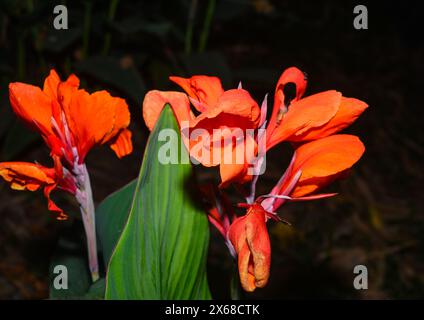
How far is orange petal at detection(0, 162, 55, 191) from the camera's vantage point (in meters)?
0.51

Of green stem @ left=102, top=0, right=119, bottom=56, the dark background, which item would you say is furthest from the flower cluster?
green stem @ left=102, top=0, right=119, bottom=56

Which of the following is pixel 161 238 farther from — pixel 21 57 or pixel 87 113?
pixel 21 57

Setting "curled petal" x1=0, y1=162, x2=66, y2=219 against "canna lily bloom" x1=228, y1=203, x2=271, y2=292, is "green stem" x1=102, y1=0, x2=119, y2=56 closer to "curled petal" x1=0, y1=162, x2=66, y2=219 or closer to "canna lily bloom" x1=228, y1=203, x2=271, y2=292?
"curled petal" x1=0, y1=162, x2=66, y2=219

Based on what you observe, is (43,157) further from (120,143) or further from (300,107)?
(300,107)

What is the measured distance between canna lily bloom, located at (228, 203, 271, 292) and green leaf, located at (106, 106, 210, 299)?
0.24 feet

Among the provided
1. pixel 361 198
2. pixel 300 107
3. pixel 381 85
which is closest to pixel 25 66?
pixel 361 198

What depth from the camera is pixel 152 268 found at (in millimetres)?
542

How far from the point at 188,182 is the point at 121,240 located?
2.7 inches

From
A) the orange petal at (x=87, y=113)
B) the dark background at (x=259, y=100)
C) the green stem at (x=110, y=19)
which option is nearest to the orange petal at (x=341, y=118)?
the orange petal at (x=87, y=113)

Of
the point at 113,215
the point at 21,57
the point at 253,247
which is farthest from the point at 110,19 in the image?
the point at 253,247

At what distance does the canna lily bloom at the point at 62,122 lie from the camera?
507 mm

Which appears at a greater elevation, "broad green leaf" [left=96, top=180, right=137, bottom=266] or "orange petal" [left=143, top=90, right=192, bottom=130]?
"orange petal" [left=143, top=90, right=192, bottom=130]

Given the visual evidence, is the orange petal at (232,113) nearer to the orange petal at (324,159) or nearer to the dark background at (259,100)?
the orange petal at (324,159)

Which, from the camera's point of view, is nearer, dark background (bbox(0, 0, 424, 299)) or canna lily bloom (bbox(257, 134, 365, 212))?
canna lily bloom (bbox(257, 134, 365, 212))
